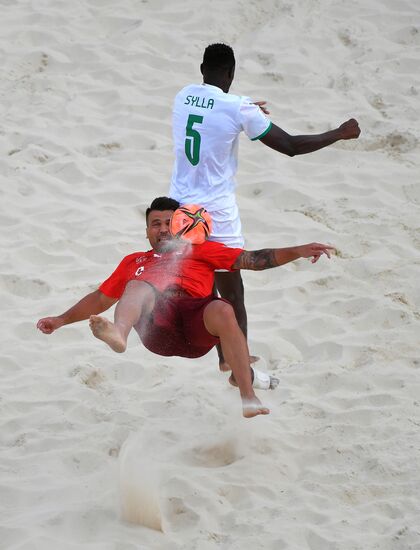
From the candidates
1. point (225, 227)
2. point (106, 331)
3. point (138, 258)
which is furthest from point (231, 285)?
point (106, 331)

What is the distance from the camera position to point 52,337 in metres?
6.41

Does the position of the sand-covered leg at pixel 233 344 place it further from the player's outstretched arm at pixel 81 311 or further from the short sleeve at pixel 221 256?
the player's outstretched arm at pixel 81 311

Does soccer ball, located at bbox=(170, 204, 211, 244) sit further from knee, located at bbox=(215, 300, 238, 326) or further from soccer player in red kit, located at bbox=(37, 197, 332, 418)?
knee, located at bbox=(215, 300, 238, 326)

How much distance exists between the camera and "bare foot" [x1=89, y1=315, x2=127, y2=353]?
15.2ft

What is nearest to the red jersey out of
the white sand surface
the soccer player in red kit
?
the soccer player in red kit

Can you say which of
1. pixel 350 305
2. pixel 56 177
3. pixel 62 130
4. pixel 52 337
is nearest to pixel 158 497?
pixel 52 337

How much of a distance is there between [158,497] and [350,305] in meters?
2.20

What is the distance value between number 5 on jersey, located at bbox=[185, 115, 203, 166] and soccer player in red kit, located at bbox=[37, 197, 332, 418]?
25 centimetres

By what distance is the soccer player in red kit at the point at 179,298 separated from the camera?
495cm

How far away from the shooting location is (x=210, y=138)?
5.36 m

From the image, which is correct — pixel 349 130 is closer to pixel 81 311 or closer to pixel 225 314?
pixel 225 314

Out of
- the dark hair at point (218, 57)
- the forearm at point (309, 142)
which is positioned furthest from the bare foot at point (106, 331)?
the dark hair at point (218, 57)

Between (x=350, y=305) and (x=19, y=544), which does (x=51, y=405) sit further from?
(x=350, y=305)

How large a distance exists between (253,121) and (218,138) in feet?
0.63
